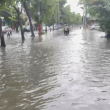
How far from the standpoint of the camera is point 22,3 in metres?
29.2

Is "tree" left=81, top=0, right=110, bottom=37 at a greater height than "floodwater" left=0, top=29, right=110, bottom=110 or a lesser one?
greater

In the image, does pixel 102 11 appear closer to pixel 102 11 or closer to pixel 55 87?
pixel 102 11

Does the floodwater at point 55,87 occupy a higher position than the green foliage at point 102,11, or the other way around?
the green foliage at point 102,11

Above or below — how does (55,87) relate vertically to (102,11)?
below

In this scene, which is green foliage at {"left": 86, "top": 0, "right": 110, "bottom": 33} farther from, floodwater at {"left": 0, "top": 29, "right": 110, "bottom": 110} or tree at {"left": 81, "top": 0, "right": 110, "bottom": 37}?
floodwater at {"left": 0, "top": 29, "right": 110, "bottom": 110}

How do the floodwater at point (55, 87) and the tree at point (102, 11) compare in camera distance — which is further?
the tree at point (102, 11)

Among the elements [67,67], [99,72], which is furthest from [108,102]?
[67,67]

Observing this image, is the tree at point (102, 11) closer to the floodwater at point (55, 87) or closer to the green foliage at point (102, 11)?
the green foliage at point (102, 11)

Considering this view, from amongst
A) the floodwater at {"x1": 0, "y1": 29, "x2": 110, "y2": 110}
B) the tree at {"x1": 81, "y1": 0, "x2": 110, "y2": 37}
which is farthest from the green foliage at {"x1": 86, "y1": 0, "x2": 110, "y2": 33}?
the floodwater at {"x1": 0, "y1": 29, "x2": 110, "y2": 110}

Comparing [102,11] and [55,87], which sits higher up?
[102,11]

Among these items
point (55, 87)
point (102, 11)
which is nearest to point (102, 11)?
point (102, 11)

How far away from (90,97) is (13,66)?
15.9 ft

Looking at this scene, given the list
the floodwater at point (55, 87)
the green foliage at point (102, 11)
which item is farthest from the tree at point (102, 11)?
the floodwater at point (55, 87)

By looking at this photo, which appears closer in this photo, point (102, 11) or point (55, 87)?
point (55, 87)
